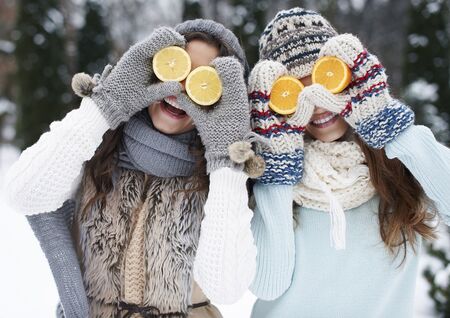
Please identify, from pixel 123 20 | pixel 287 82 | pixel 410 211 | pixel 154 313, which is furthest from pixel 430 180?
pixel 123 20

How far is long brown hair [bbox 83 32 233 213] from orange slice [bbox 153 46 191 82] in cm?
8

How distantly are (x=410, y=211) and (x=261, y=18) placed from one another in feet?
27.3

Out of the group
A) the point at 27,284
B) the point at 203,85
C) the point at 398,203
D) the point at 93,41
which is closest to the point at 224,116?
the point at 203,85

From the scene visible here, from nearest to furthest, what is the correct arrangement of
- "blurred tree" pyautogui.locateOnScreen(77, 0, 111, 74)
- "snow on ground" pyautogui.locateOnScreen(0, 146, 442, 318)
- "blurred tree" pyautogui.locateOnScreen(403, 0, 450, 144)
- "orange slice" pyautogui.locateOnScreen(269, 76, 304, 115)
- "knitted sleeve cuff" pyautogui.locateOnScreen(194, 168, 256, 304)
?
"knitted sleeve cuff" pyautogui.locateOnScreen(194, 168, 256, 304)
"orange slice" pyautogui.locateOnScreen(269, 76, 304, 115)
"snow on ground" pyautogui.locateOnScreen(0, 146, 442, 318)
"blurred tree" pyautogui.locateOnScreen(403, 0, 450, 144)
"blurred tree" pyautogui.locateOnScreen(77, 0, 111, 74)

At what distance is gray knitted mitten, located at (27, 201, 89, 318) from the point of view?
1583 millimetres

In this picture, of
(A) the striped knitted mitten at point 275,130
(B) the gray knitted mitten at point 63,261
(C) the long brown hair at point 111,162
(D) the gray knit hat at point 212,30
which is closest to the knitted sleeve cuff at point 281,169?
(A) the striped knitted mitten at point 275,130

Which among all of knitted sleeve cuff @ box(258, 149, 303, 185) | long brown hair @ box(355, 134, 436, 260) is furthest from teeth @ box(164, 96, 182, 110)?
long brown hair @ box(355, 134, 436, 260)

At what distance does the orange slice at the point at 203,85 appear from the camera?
1606 millimetres

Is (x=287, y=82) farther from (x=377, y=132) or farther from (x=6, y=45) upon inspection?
(x=6, y=45)

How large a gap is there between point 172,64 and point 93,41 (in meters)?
9.74

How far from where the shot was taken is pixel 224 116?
160 centimetres

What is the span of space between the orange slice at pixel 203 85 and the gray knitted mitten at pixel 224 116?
23mm

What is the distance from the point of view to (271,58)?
1844 mm

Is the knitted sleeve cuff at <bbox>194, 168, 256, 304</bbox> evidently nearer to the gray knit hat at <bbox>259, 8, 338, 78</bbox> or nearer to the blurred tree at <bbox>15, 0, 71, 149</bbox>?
the gray knit hat at <bbox>259, 8, 338, 78</bbox>
